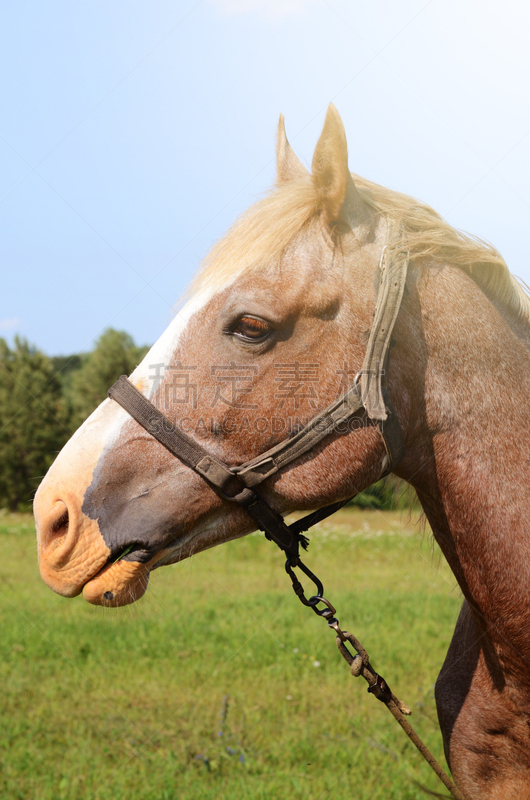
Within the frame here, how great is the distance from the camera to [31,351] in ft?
84.7

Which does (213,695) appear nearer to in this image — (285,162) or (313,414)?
(313,414)

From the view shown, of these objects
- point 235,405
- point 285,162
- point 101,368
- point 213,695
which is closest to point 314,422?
point 235,405

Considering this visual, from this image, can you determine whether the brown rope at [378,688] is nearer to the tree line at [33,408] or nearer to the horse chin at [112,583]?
the horse chin at [112,583]

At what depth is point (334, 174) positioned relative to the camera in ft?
6.42

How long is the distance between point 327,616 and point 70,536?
961mm

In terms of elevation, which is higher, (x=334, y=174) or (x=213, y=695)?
(x=334, y=174)

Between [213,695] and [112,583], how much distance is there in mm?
3694

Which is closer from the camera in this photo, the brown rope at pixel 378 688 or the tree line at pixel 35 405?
the brown rope at pixel 378 688

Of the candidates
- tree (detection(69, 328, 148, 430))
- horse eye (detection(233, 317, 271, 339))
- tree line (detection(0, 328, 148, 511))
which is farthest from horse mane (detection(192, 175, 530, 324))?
tree (detection(69, 328, 148, 430))

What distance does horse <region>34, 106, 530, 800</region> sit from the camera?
6.22ft

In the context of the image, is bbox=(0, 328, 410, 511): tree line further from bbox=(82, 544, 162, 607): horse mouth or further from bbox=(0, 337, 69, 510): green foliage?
bbox=(82, 544, 162, 607): horse mouth

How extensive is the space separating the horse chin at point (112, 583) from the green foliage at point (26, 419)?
75.3 ft

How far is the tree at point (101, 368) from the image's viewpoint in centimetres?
2705

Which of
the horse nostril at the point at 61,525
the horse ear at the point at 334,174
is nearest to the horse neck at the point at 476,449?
the horse ear at the point at 334,174
